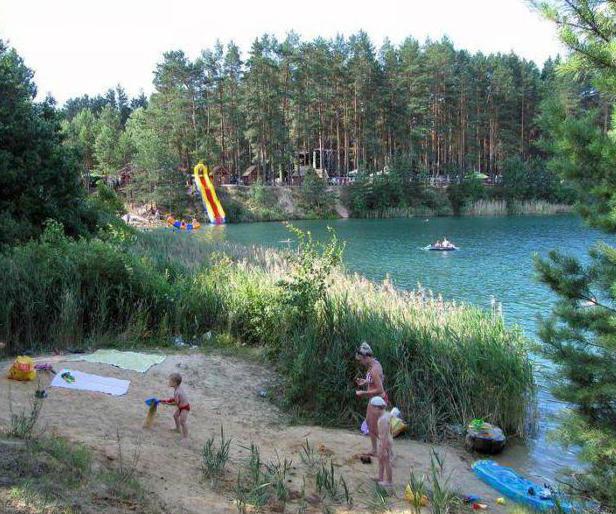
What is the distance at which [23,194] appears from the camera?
15.9 metres

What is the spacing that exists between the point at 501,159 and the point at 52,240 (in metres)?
61.6

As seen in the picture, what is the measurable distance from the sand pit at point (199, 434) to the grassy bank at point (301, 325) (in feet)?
2.15

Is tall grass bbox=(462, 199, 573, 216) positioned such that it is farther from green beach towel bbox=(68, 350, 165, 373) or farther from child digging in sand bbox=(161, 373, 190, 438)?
child digging in sand bbox=(161, 373, 190, 438)

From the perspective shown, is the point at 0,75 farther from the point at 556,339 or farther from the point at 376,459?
the point at 556,339

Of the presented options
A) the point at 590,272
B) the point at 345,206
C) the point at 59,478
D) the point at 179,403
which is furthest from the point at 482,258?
the point at 345,206

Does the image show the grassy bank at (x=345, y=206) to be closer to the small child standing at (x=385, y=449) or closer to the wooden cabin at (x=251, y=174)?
the wooden cabin at (x=251, y=174)

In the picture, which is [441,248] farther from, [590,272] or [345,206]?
[345,206]

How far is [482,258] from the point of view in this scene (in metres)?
27.5

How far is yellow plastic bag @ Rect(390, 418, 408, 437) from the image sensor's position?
7.32 meters

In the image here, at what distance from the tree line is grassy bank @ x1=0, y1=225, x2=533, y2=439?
149ft

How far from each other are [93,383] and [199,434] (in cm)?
189

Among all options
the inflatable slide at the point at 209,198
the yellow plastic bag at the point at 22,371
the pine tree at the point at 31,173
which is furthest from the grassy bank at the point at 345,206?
the yellow plastic bag at the point at 22,371

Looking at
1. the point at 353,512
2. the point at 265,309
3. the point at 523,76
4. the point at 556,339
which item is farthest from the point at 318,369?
the point at 523,76

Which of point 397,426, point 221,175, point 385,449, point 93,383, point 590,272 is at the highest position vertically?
point 221,175
